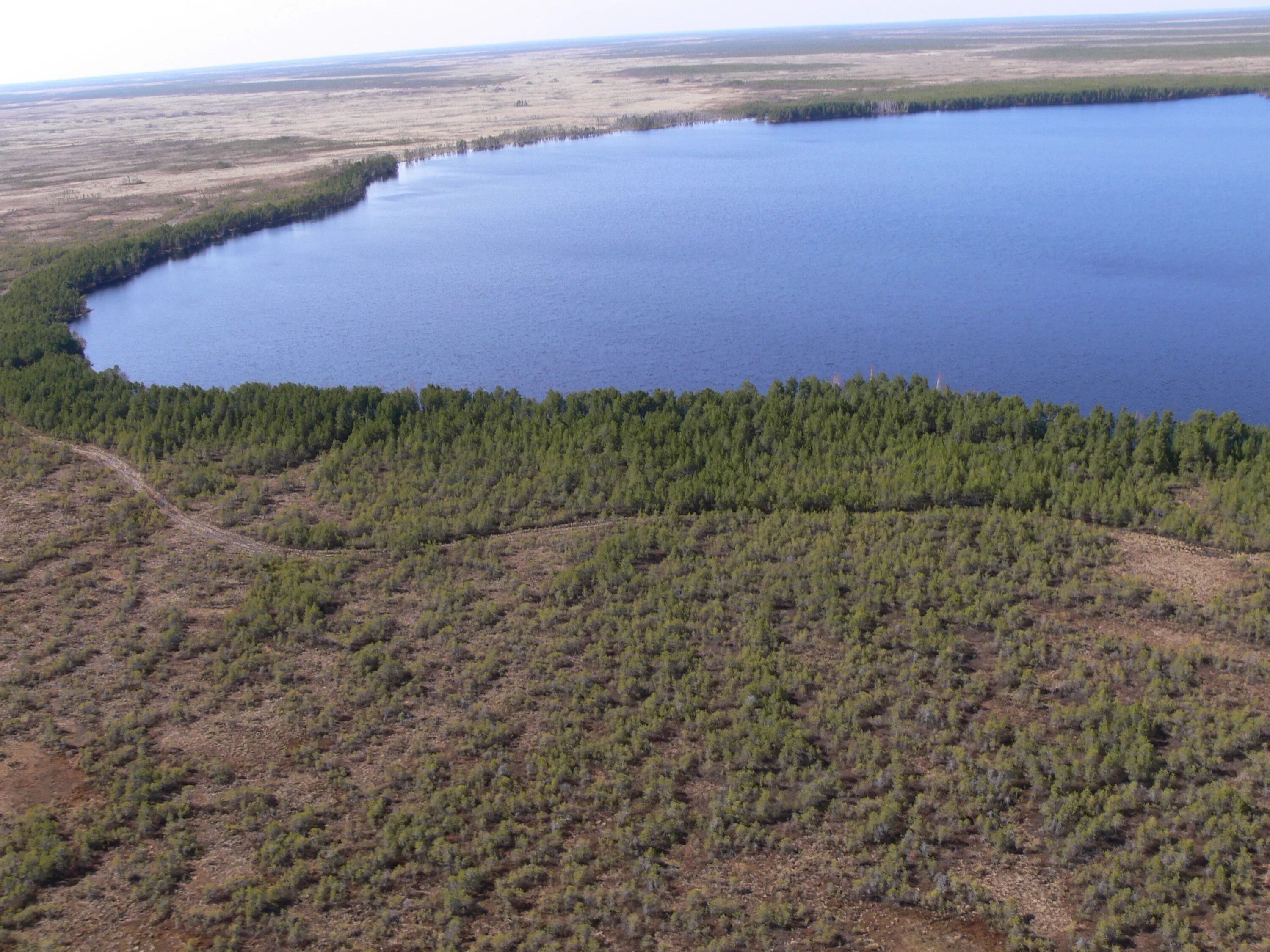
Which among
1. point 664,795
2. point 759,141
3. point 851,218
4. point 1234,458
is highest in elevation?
point 759,141

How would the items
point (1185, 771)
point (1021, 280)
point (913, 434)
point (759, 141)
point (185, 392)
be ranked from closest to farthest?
point (1185, 771) < point (913, 434) < point (185, 392) < point (1021, 280) < point (759, 141)

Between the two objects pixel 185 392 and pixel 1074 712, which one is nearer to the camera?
pixel 1074 712

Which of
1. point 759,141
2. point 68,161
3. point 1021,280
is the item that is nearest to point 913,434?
point 1021,280

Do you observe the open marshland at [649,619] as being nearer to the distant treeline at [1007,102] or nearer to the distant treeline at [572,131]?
the distant treeline at [572,131]

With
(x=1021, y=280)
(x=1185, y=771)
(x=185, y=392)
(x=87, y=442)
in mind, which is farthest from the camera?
(x=1021, y=280)

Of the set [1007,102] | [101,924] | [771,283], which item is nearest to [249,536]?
[101,924]

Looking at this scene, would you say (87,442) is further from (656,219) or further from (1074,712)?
(656,219)

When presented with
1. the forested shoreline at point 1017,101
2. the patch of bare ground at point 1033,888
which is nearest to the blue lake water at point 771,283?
the patch of bare ground at point 1033,888
